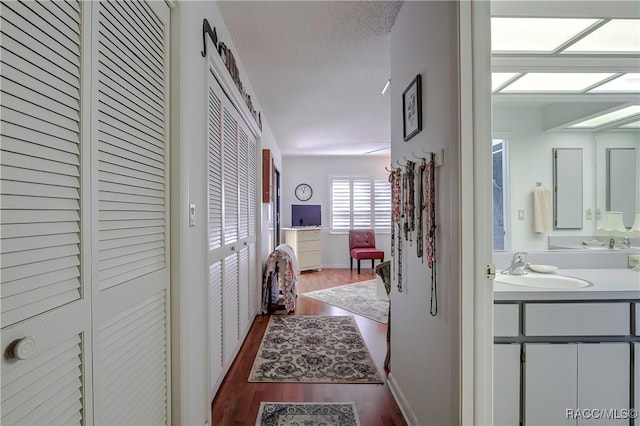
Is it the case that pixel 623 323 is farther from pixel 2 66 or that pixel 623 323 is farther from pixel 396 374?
pixel 2 66

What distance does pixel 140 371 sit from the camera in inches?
41.4

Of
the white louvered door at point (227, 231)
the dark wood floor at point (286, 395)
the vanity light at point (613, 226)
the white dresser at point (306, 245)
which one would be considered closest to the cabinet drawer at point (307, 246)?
the white dresser at point (306, 245)

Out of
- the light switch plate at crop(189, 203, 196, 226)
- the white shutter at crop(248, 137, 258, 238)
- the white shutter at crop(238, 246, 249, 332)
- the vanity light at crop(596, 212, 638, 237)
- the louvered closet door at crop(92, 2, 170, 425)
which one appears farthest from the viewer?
the white shutter at crop(248, 137, 258, 238)

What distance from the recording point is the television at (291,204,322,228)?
6.33 meters

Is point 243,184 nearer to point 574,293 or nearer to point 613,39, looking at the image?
point 574,293

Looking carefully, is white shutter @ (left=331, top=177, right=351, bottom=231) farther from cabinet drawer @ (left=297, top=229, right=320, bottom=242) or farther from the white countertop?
the white countertop

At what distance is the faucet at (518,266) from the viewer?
184 centimetres

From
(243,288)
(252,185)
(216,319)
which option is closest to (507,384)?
(216,319)

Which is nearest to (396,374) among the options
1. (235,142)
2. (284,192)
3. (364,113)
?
(235,142)

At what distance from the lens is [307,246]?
606cm

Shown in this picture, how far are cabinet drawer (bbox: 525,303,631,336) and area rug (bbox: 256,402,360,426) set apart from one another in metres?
1.11

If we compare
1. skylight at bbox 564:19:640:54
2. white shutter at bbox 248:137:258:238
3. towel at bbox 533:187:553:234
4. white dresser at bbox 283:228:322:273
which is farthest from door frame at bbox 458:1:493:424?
white dresser at bbox 283:228:322:273

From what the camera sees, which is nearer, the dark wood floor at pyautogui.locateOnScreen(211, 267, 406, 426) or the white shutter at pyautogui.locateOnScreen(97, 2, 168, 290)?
the white shutter at pyautogui.locateOnScreen(97, 2, 168, 290)

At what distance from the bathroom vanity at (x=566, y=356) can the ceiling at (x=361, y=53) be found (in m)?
1.30
